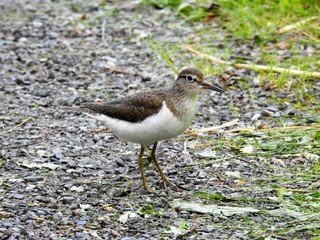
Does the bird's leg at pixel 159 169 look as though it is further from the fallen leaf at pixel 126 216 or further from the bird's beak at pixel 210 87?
the fallen leaf at pixel 126 216

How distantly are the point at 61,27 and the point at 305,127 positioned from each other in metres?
4.94

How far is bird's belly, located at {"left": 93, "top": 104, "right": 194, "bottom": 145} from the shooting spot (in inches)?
288

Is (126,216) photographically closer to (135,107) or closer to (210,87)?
(135,107)

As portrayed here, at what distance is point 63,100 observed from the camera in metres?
9.95

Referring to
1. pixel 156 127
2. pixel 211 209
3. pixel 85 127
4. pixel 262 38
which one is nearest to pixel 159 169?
pixel 156 127

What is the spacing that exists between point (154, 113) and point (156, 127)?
0.16m

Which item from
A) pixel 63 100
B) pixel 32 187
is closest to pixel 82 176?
pixel 32 187

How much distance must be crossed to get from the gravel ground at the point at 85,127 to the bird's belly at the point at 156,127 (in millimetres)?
505

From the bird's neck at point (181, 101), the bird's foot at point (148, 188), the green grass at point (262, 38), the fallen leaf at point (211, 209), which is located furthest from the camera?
the green grass at point (262, 38)

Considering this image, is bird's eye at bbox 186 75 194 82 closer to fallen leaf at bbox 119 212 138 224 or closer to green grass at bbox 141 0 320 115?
fallen leaf at bbox 119 212 138 224

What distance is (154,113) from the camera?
7418mm

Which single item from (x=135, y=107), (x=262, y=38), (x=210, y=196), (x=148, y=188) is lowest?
(x=262, y=38)

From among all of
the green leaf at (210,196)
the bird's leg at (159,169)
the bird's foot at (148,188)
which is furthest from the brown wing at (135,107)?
the green leaf at (210,196)

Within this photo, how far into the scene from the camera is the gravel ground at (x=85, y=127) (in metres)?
6.89
